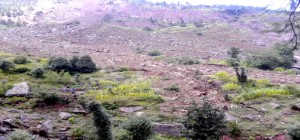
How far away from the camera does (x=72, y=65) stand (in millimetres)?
13992

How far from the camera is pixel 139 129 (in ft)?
23.6

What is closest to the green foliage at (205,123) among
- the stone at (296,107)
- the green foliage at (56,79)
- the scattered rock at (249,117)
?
the scattered rock at (249,117)

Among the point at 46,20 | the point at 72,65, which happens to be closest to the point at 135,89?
the point at 72,65

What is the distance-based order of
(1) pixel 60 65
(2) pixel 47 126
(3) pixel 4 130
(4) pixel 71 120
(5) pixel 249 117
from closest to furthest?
(3) pixel 4 130
(2) pixel 47 126
(4) pixel 71 120
(5) pixel 249 117
(1) pixel 60 65

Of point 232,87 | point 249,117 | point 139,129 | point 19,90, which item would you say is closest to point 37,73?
point 19,90

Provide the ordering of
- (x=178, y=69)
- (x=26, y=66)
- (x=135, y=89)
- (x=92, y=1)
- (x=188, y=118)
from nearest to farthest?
1. (x=188, y=118)
2. (x=135, y=89)
3. (x=26, y=66)
4. (x=178, y=69)
5. (x=92, y=1)

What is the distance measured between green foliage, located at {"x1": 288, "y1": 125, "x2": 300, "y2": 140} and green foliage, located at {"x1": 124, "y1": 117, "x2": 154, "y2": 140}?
10.0 feet

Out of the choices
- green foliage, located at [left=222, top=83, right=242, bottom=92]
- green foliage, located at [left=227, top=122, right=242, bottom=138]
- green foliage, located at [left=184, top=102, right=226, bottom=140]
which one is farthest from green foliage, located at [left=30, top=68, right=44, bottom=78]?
green foliage, located at [left=227, top=122, right=242, bottom=138]

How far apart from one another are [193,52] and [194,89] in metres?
13.0

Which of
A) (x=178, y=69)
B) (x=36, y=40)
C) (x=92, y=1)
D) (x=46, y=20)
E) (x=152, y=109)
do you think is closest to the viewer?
(x=152, y=109)

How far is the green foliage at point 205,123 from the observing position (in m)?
7.44

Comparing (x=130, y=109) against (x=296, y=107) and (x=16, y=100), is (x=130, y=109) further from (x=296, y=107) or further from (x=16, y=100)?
(x=296, y=107)

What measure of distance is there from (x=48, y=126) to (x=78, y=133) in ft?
2.70

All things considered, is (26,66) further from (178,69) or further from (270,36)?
(270,36)
